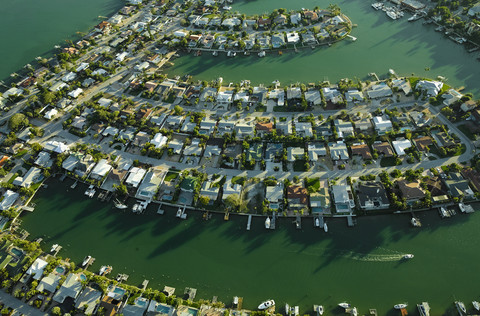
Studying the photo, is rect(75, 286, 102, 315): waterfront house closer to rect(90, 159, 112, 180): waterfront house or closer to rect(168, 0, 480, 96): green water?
rect(90, 159, 112, 180): waterfront house

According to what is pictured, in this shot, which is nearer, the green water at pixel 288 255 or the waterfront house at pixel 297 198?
the green water at pixel 288 255

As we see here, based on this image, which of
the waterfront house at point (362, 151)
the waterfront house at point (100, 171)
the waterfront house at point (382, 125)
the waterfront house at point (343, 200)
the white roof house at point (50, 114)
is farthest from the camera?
the white roof house at point (50, 114)

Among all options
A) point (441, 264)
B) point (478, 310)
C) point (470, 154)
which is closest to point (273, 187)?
point (441, 264)

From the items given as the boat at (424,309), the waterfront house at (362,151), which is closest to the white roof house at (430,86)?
the waterfront house at (362,151)

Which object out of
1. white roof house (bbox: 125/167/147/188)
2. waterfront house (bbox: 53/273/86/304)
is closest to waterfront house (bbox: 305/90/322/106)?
white roof house (bbox: 125/167/147/188)

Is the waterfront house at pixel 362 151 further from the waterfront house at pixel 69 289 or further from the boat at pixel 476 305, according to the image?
the waterfront house at pixel 69 289

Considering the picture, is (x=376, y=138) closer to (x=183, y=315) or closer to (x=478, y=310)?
(x=478, y=310)
